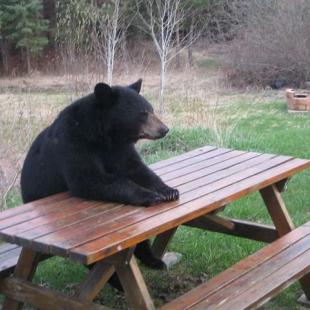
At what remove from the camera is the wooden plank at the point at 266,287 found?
2711 millimetres

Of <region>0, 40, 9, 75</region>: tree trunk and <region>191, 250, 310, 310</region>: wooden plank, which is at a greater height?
<region>191, 250, 310, 310</region>: wooden plank

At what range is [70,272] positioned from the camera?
13.5 ft

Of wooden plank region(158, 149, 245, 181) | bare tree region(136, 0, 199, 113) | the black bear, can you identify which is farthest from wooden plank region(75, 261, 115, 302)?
bare tree region(136, 0, 199, 113)

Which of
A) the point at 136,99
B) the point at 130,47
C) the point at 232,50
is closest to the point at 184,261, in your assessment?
the point at 136,99

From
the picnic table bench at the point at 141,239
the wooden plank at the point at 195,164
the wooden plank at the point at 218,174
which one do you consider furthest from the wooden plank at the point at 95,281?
the wooden plank at the point at 195,164

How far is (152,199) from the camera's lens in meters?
2.88

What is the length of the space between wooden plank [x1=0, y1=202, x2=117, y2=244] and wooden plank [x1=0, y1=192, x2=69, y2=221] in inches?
6.4

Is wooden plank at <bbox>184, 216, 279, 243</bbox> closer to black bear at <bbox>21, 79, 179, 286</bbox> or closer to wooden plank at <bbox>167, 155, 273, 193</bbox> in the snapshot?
wooden plank at <bbox>167, 155, 273, 193</bbox>

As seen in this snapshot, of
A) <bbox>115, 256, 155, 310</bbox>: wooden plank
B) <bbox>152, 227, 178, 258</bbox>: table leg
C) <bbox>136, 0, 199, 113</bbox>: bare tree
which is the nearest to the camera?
<bbox>115, 256, 155, 310</bbox>: wooden plank

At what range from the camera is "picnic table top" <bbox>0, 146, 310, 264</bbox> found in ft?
7.85

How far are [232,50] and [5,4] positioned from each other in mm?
10318

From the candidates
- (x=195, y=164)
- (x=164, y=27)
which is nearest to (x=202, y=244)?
(x=195, y=164)

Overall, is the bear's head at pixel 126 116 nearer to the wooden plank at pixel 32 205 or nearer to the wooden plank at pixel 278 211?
the wooden plank at pixel 32 205

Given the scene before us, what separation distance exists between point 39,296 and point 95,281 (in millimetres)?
371
